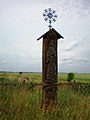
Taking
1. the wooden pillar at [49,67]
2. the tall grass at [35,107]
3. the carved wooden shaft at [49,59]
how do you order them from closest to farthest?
the tall grass at [35,107] → the wooden pillar at [49,67] → the carved wooden shaft at [49,59]

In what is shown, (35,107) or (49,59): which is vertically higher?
(49,59)

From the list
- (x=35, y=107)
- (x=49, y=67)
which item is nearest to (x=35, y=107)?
(x=35, y=107)

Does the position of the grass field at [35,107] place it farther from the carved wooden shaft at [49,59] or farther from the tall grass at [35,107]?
the carved wooden shaft at [49,59]

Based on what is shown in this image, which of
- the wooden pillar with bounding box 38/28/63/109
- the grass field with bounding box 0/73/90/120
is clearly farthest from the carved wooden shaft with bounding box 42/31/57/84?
the grass field with bounding box 0/73/90/120

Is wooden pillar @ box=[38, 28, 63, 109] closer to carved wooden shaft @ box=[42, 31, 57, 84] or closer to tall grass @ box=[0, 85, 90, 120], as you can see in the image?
carved wooden shaft @ box=[42, 31, 57, 84]

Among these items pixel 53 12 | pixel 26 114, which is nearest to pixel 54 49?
pixel 53 12

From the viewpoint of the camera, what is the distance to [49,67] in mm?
7984

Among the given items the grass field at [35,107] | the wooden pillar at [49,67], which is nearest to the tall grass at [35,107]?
the grass field at [35,107]

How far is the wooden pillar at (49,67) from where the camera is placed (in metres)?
7.80

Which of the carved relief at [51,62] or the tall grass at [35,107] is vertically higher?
the carved relief at [51,62]

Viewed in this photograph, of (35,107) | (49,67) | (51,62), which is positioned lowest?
(35,107)

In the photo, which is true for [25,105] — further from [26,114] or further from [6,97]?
[6,97]

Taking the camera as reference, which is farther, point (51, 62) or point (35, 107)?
point (51, 62)

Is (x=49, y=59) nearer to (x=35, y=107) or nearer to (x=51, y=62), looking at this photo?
(x=51, y=62)
